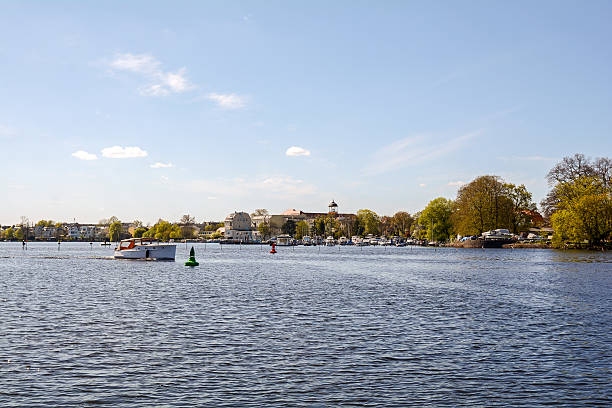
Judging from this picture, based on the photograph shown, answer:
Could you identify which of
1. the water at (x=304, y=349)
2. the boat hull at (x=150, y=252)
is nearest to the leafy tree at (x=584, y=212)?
the boat hull at (x=150, y=252)

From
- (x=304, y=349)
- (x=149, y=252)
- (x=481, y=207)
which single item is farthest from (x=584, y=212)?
(x=304, y=349)

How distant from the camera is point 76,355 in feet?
72.3

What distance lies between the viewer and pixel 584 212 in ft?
415

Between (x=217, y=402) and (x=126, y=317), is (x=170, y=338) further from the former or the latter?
(x=217, y=402)

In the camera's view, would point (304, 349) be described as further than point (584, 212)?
No

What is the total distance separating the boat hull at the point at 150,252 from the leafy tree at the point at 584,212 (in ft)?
277

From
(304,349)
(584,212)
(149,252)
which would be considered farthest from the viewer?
(584,212)

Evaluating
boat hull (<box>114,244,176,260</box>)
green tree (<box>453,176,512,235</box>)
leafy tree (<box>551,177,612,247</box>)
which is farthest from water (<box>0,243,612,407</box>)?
green tree (<box>453,176,512,235</box>)

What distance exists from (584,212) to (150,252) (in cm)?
9013

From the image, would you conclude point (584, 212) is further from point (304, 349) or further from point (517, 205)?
point (304, 349)

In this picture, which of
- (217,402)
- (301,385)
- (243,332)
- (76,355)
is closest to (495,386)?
(301,385)

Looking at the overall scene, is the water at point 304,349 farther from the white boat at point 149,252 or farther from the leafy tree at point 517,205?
the leafy tree at point 517,205

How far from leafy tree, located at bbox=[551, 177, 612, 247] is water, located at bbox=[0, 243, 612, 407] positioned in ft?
294

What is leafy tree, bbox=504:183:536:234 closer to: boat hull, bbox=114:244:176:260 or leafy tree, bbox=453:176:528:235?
leafy tree, bbox=453:176:528:235
